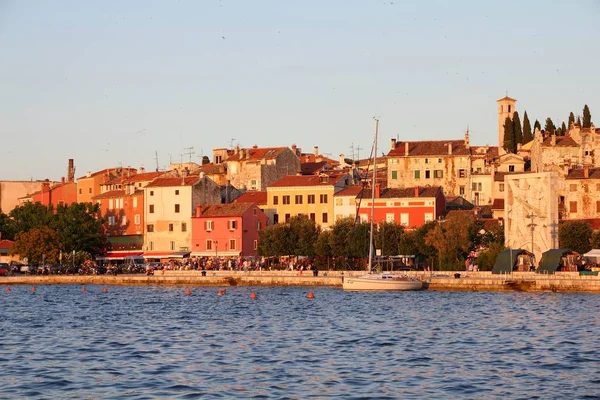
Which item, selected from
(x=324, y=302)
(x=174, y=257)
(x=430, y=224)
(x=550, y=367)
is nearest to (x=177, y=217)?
(x=174, y=257)

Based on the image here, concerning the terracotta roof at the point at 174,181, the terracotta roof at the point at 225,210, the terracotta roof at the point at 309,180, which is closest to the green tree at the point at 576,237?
the terracotta roof at the point at 309,180

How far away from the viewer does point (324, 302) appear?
60.4m

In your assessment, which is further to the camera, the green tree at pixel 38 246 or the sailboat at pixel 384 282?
the green tree at pixel 38 246

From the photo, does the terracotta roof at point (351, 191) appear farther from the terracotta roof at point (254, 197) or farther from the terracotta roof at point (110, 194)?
the terracotta roof at point (110, 194)

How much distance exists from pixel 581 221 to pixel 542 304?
27.9 metres

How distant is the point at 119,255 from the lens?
337ft

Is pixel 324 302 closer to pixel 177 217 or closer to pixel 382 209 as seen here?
pixel 382 209

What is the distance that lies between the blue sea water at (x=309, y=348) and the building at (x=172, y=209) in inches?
1453

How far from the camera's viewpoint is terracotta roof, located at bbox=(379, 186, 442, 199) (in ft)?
298

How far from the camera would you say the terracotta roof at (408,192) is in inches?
3570

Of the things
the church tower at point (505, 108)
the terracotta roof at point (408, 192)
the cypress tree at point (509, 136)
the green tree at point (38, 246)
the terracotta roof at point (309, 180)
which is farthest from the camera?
the church tower at point (505, 108)

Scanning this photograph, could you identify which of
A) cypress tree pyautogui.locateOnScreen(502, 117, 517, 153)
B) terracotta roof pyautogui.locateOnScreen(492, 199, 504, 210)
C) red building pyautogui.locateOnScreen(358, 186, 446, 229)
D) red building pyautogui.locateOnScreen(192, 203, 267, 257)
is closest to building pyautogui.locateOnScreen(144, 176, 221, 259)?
red building pyautogui.locateOnScreen(192, 203, 267, 257)

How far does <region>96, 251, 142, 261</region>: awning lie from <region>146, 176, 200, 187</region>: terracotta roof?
632cm

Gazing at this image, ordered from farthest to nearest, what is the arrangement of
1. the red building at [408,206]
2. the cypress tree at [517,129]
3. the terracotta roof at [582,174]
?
1. the cypress tree at [517,129]
2. the red building at [408,206]
3. the terracotta roof at [582,174]
